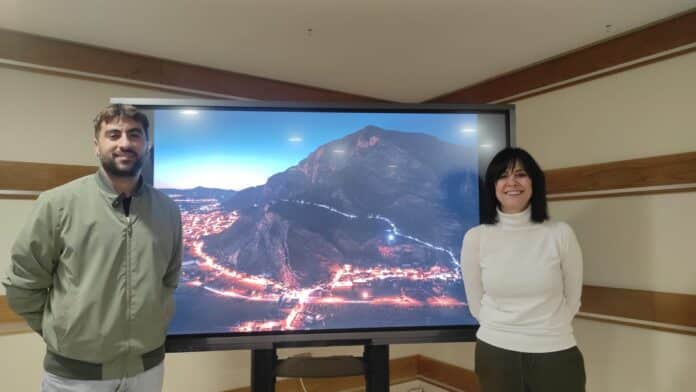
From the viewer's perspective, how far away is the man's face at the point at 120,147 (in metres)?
1.56

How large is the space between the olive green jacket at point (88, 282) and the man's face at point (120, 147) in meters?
0.07

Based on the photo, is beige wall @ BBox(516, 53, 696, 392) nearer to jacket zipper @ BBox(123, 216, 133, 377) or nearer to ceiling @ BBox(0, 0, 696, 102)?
ceiling @ BBox(0, 0, 696, 102)

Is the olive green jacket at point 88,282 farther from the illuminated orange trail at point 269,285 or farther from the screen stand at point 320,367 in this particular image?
the screen stand at point 320,367

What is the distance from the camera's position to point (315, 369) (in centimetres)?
187

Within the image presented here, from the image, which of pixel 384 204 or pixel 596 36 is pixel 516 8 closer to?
pixel 596 36

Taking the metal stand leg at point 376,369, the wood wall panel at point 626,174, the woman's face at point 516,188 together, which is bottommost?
the metal stand leg at point 376,369

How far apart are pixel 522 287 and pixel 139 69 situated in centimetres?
230

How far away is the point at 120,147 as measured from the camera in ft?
5.12

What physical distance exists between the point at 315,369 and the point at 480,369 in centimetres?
70

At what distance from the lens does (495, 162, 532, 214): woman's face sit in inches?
70.2

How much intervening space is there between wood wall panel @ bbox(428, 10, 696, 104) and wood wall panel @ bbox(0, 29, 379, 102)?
3.46 ft

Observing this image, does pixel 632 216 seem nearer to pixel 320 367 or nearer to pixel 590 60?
pixel 590 60

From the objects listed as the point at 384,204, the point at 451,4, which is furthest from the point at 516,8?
the point at 384,204

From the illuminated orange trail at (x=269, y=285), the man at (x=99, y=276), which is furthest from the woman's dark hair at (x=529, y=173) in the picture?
the man at (x=99, y=276)
